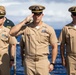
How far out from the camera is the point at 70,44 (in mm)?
7461

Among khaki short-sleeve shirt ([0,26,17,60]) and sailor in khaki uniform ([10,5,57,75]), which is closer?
sailor in khaki uniform ([10,5,57,75])

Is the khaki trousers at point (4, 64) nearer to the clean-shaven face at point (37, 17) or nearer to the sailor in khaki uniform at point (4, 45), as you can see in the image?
the sailor in khaki uniform at point (4, 45)

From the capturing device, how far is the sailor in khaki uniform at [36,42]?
7234mm

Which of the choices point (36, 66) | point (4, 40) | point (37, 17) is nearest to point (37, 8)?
point (37, 17)

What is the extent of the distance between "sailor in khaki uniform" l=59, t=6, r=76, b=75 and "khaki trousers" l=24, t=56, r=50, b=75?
479 mm

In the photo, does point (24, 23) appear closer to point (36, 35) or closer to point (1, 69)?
point (36, 35)

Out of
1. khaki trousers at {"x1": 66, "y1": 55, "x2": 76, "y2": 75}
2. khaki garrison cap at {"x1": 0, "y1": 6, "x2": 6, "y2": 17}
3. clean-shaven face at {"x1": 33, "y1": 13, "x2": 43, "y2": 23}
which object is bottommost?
khaki trousers at {"x1": 66, "y1": 55, "x2": 76, "y2": 75}

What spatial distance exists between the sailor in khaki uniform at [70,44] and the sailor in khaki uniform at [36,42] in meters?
0.31

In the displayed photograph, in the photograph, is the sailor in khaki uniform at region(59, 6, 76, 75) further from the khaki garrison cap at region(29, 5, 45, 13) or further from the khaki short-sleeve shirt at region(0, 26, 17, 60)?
the khaki short-sleeve shirt at region(0, 26, 17, 60)

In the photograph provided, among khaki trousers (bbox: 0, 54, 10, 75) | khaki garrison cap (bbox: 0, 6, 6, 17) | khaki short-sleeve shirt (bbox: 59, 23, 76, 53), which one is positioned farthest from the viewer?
khaki trousers (bbox: 0, 54, 10, 75)

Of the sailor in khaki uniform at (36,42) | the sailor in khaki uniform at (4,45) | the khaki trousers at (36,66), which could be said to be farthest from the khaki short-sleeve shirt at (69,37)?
the sailor in khaki uniform at (4,45)

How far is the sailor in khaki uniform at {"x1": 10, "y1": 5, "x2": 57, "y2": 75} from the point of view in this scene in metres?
7.23

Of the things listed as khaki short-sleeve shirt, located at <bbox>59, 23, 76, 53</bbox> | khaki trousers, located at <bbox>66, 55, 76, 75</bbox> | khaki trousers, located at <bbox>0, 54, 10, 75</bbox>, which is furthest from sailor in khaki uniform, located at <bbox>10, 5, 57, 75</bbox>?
khaki trousers, located at <bbox>0, 54, 10, 75</bbox>

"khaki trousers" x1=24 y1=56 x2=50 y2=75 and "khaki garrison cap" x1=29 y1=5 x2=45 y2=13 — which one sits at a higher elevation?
"khaki garrison cap" x1=29 y1=5 x2=45 y2=13
